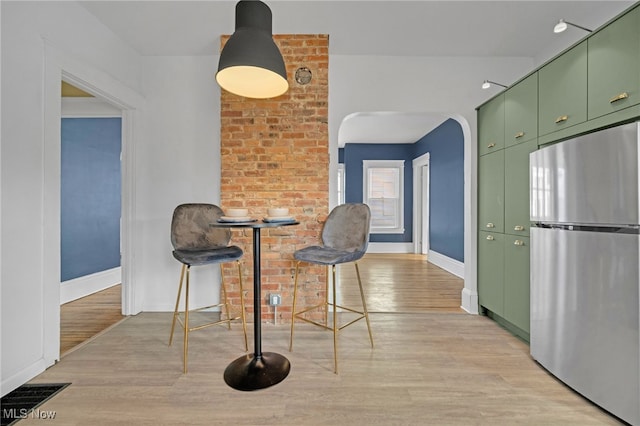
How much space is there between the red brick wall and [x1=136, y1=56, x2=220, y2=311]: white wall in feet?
1.08

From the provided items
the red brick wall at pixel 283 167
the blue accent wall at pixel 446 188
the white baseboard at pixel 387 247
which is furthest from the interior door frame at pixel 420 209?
the red brick wall at pixel 283 167

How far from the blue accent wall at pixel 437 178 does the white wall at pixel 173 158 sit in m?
3.68

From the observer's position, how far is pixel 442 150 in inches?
212

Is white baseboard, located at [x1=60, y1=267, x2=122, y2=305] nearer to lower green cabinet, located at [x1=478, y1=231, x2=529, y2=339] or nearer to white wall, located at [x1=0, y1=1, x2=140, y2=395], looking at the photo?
white wall, located at [x1=0, y1=1, x2=140, y2=395]

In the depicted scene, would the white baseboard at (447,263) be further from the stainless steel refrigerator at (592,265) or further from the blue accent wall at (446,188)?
the stainless steel refrigerator at (592,265)

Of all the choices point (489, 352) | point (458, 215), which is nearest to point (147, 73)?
point (489, 352)

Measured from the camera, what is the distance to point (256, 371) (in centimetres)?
190

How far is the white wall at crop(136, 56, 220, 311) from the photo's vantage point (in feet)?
9.87

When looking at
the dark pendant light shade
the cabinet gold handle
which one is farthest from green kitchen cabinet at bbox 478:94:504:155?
the dark pendant light shade

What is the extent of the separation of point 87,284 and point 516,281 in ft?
15.4

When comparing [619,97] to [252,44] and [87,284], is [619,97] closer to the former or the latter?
[252,44]

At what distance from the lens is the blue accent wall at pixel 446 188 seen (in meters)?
4.72

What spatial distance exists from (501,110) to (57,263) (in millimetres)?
3708

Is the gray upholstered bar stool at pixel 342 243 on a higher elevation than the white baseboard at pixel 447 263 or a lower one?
higher
